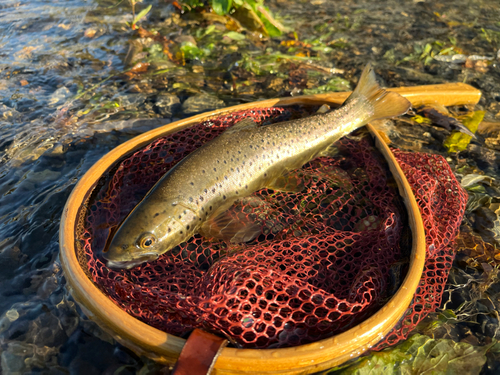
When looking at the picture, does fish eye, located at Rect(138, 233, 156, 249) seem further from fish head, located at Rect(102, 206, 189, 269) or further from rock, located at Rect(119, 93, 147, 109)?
rock, located at Rect(119, 93, 147, 109)

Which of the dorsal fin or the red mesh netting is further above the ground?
the dorsal fin

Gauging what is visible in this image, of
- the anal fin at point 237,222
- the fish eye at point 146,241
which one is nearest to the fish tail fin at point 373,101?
→ the anal fin at point 237,222

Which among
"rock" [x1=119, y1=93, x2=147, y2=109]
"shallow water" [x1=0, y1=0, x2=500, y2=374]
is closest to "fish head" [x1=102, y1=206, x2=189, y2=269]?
"shallow water" [x1=0, y1=0, x2=500, y2=374]

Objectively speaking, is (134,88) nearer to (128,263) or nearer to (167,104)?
(167,104)

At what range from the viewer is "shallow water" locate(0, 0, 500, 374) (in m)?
2.67

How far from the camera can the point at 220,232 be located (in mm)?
2914

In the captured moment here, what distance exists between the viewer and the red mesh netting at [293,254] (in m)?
2.21

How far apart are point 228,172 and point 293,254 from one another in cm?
86

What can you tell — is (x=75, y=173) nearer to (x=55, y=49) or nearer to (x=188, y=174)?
(x=188, y=174)

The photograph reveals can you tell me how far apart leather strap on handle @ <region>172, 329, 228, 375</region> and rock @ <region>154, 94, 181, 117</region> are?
11.3 feet

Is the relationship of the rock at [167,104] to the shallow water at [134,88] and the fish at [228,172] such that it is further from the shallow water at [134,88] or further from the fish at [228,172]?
the fish at [228,172]

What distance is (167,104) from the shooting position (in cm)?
489

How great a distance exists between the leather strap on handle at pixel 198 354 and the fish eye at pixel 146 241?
2.75ft

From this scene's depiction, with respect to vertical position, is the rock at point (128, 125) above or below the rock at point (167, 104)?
below
